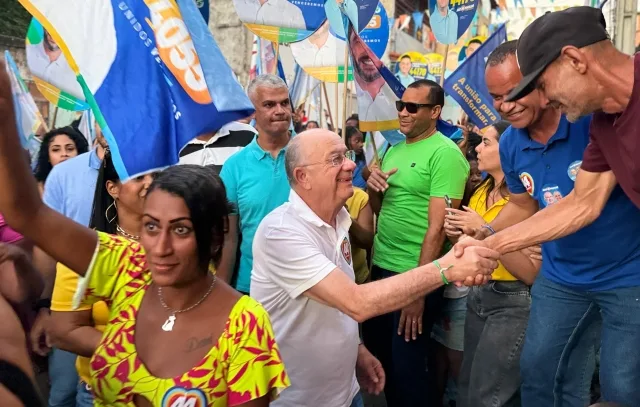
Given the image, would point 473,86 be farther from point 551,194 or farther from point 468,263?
point 468,263

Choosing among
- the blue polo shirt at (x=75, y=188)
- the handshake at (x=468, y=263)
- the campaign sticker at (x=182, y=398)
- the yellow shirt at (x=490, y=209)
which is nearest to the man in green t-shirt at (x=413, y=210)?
the yellow shirt at (x=490, y=209)

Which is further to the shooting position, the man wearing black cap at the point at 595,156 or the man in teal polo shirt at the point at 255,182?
the man in teal polo shirt at the point at 255,182

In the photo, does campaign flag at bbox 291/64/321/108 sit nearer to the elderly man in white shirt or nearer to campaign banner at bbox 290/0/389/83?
campaign banner at bbox 290/0/389/83

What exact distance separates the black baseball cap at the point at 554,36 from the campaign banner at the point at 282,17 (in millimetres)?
3332

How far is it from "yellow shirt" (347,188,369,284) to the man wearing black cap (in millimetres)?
1534

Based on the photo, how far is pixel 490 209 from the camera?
384 centimetres

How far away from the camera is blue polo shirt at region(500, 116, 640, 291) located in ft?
9.58

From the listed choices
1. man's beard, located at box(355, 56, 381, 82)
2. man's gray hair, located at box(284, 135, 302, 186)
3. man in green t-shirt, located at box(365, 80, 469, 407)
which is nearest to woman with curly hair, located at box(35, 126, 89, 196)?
man's beard, located at box(355, 56, 381, 82)

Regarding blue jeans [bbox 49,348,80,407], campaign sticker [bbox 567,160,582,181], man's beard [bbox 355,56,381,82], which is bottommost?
blue jeans [bbox 49,348,80,407]

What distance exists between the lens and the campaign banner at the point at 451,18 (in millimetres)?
6414

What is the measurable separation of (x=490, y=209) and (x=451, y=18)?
3.19 meters

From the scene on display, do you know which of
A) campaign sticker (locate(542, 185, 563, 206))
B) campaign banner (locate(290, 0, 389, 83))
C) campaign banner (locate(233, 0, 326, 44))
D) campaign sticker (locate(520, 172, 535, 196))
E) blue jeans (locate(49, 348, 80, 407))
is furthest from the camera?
campaign banner (locate(290, 0, 389, 83))

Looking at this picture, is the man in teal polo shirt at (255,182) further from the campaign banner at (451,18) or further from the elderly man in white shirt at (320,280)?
the campaign banner at (451,18)

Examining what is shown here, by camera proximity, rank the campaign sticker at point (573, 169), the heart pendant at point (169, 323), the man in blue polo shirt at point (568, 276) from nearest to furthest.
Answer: the heart pendant at point (169, 323), the man in blue polo shirt at point (568, 276), the campaign sticker at point (573, 169)
